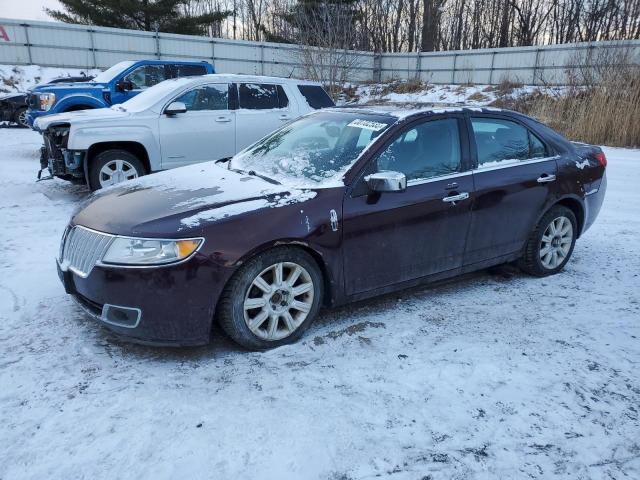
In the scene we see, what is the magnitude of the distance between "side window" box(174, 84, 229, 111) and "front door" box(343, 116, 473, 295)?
452 centimetres

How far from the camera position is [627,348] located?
11.4 ft

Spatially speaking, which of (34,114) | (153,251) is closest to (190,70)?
(34,114)

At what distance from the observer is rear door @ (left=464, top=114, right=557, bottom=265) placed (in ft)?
13.4

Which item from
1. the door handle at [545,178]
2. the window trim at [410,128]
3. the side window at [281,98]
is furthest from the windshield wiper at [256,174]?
the side window at [281,98]

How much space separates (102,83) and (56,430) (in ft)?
32.2

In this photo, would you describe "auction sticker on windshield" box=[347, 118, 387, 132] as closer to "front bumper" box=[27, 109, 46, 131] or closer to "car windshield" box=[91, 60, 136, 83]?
"car windshield" box=[91, 60, 136, 83]

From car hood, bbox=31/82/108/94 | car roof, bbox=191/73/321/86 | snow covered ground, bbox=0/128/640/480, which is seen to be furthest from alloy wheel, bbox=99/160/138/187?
car hood, bbox=31/82/108/94

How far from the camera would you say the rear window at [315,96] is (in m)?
8.48

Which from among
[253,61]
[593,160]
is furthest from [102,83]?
[253,61]

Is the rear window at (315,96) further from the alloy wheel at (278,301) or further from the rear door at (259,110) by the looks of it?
the alloy wheel at (278,301)

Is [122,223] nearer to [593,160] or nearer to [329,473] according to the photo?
[329,473]

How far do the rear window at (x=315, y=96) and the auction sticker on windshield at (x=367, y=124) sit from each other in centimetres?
462

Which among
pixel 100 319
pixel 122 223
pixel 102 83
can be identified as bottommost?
pixel 100 319

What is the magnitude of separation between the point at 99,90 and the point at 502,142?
9007 mm
